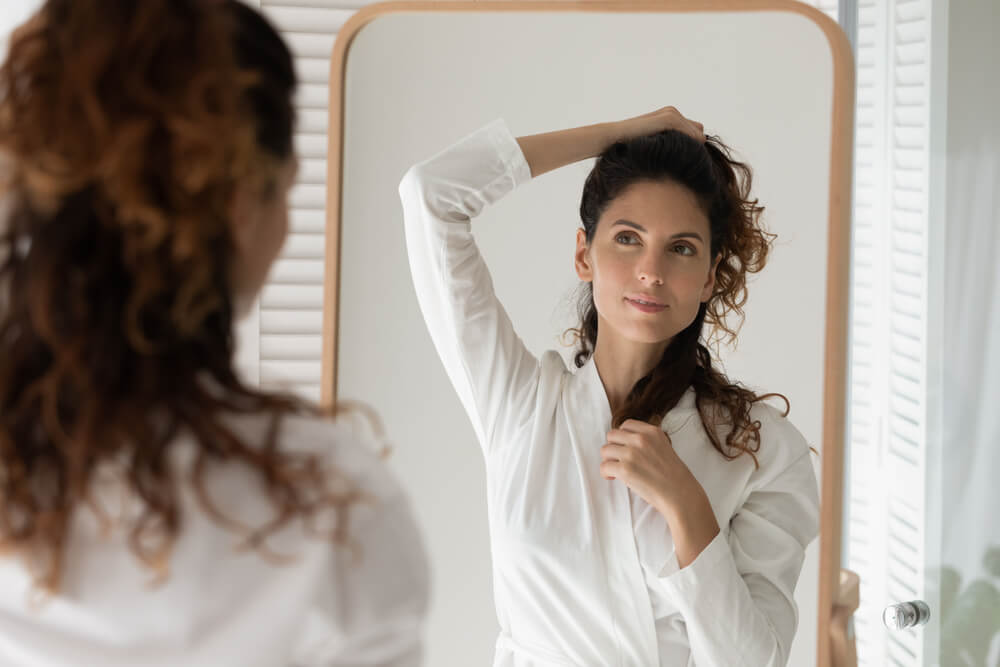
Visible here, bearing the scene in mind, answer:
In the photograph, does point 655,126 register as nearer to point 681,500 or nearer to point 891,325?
point 681,500

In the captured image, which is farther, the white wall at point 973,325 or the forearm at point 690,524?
the white wall at point 973,325

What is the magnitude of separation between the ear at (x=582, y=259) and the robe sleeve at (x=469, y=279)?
0.09m

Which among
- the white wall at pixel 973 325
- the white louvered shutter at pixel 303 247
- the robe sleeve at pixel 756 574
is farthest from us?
the white louvered shutter at pixel 303 247

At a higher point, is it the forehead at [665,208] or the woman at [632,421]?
the forehead at [665,208]

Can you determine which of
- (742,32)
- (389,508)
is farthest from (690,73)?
(389,508)

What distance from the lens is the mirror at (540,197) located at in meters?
1.05

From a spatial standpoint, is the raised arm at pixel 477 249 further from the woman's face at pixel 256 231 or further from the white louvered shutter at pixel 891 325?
the white louvered shutter at pixel 891 325

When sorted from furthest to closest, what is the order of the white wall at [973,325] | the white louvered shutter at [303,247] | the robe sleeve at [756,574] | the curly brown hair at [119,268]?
1. the white louvered shutter at [303,247]
2. the white wall at [973,325]
3. the robe sleeve at [756,574]
4. the curly brown hair at [119,268]

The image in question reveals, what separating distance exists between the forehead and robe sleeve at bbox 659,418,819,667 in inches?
9.7

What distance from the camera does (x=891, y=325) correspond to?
57.0 inches

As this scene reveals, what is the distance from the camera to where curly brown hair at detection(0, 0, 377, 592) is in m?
0.52

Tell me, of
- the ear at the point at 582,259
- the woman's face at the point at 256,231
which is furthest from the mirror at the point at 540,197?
the woman's face at the point at 256,231

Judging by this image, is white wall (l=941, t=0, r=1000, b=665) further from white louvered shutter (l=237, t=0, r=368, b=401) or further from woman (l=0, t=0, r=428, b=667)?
woman (l=0, t=0, r=428, b=667)

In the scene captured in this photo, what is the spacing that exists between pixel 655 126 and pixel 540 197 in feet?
0.50
